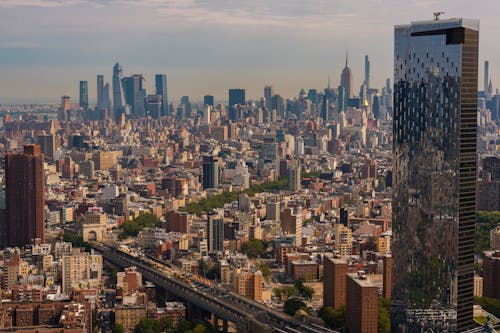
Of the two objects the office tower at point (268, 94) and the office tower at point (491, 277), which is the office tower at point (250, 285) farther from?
the office tower at point (268, 94)

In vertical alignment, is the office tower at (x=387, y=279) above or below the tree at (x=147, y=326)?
above

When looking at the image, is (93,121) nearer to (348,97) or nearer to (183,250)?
(348,97)

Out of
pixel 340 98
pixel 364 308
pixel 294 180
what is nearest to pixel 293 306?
pixel 364 308

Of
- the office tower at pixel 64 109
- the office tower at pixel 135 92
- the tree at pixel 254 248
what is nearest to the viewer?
the tree at pixel 254 248

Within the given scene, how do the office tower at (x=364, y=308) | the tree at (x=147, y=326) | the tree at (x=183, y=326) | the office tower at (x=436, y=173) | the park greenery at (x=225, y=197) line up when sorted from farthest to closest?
1. the park greenery at (x=225, y=197)
2. the tree at (x=183, y=326)
3. the tree at (x=147, y=326)
4. the office tower at (x=364, y=308)
5. the office tower at (x=436, y=173)

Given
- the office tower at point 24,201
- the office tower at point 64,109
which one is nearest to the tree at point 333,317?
the office tower at point 24,201

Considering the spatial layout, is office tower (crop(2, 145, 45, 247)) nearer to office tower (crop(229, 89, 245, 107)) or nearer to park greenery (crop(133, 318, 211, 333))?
park greenery (crop(133, 318, 211, 333))

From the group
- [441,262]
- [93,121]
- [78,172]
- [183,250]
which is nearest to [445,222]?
[441,262]

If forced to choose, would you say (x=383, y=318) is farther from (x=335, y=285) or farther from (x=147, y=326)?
(x=147, y=326)
